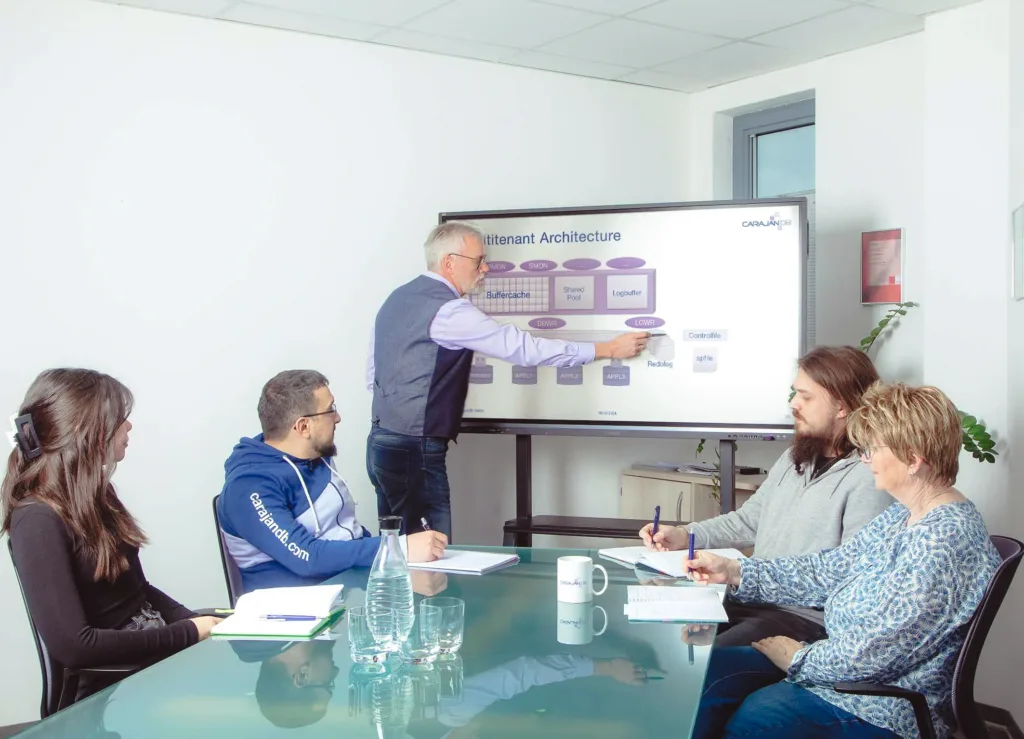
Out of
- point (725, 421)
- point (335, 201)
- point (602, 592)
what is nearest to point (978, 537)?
point (602, 592)

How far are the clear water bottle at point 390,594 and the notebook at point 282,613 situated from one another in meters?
0.16

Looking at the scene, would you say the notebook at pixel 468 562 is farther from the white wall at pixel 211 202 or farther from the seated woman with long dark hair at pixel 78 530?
the white wall at pixel 211 202

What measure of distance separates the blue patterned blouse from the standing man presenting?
73.6 inches

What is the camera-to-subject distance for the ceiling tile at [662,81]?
15.1 feet

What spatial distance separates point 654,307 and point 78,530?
247 cm

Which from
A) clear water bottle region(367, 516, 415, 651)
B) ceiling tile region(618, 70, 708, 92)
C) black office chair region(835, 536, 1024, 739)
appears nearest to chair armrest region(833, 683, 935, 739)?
black office chair region(835, 536, 1024, 739)

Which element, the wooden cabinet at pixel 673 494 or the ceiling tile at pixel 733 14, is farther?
the wooden cabinet at pixel 673 494

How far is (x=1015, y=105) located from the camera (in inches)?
133

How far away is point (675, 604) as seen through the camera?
206 centimetres

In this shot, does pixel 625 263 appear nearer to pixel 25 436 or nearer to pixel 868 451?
pixel 868 451

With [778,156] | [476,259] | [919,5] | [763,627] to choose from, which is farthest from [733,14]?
[763,627]

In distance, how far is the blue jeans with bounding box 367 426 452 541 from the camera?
3658 millimetres

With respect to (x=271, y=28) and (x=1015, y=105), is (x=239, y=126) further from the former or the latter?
(x=1015, y=105)

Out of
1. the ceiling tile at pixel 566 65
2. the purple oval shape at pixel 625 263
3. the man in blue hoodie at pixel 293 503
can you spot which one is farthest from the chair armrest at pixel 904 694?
the ceiling tile at pixel 566 65
